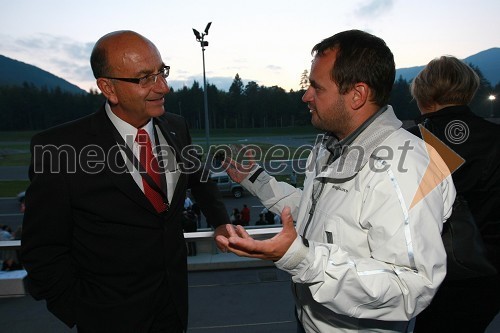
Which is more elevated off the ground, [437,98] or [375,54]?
[375,54]

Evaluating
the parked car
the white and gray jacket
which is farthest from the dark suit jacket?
the parked car

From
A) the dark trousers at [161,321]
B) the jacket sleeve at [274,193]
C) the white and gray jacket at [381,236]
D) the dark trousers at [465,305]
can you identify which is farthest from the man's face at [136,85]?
the dark trousers at [465,305]

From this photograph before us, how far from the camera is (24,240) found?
4.91ft

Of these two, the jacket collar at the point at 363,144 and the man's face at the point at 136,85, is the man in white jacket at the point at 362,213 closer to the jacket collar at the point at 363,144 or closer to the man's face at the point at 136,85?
the jacket collar at the point at 363,144

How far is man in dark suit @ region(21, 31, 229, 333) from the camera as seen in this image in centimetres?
148

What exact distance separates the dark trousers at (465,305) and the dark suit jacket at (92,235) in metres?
1.39

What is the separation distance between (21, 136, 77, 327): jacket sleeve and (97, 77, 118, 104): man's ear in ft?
1.21

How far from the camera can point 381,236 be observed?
3.64 ft

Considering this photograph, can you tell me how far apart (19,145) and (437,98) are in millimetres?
63256

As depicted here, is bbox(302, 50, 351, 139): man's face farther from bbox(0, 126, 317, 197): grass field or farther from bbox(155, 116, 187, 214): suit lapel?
bbox(0, 126, 317, 197): grass field

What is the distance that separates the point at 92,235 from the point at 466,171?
1794 millimetres

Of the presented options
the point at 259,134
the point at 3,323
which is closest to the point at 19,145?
the point at 259,134

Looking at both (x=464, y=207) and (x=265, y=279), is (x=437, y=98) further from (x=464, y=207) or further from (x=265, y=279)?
(x=265, y=279)

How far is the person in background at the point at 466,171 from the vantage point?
164cm
